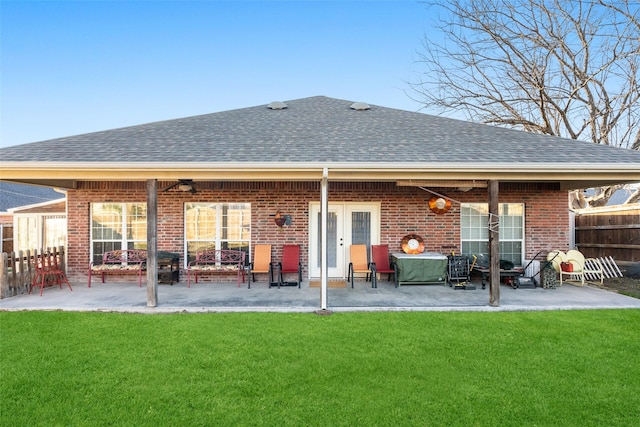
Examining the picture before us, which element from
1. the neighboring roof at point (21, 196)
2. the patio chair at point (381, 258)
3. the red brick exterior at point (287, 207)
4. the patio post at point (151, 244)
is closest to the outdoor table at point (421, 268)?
the patio chair at point (381, 258)

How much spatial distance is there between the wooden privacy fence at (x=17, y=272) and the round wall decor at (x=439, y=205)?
916 cm

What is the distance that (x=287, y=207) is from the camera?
9.20 m

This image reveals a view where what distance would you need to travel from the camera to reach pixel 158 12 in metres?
Result: 11.5

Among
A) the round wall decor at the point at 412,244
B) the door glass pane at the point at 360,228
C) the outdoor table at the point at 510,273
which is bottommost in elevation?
the outdoor table at the point at 510,273

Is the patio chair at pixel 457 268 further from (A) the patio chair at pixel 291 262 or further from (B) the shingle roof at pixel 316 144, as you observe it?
(A) the patio chair at pixel 291 262

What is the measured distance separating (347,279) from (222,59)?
11.0 metres

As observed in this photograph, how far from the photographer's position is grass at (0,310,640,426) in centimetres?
303

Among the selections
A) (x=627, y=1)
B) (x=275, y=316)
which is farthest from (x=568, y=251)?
(x=627, y=1)

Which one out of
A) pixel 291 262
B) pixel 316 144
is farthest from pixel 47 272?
pixel 316 144

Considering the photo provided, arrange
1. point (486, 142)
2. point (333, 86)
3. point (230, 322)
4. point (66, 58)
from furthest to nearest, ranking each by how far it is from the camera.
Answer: point (333, 86) < point (66, 58) < point (486, 142) < point (230, 322)

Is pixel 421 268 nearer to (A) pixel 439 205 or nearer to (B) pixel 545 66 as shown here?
(A) pixel 439 205

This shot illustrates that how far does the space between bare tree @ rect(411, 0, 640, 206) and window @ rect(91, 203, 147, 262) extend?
12.8 meters

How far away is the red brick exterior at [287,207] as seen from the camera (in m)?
9.12

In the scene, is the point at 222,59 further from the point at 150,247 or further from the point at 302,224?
the point at 150,247
